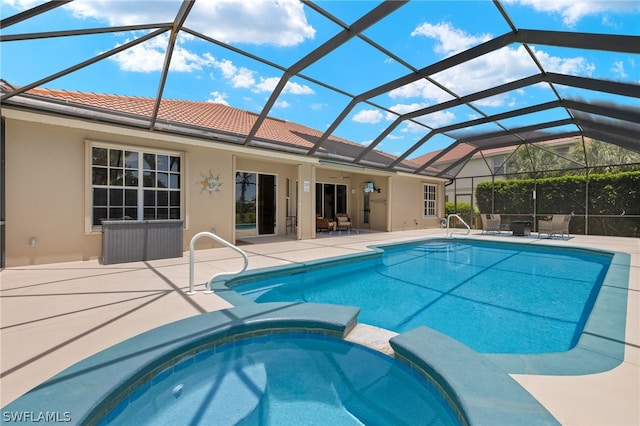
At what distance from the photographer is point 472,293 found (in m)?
5.64

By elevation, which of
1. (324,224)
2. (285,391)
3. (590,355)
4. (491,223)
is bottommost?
(285,391)

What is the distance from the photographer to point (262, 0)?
5.18 metres

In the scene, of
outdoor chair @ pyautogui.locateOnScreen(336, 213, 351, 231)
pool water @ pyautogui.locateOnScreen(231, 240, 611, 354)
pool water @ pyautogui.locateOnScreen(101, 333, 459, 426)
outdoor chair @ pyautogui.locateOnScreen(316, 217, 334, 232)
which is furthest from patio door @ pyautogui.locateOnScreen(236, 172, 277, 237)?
pool water @ pyautogui.locateOnScreen(101, 333, 459, 426)

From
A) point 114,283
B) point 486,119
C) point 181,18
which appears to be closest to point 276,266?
point 114,283

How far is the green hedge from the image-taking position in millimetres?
12555

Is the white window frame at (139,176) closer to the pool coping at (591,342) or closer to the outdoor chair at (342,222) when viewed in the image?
the pool coping at (591,342)

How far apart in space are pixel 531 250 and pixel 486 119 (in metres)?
4.66

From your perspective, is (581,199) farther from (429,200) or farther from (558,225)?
(429,200)

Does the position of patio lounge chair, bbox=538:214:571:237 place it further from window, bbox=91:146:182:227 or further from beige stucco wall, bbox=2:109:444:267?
window, bbox=91:146:182:227

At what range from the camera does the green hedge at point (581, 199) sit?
12.6m

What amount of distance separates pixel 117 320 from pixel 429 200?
16.9m

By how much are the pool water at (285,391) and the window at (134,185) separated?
578 centimetres

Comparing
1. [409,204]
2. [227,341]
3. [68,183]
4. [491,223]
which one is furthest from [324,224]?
[227,341]

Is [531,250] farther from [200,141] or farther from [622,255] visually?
[200,141]
